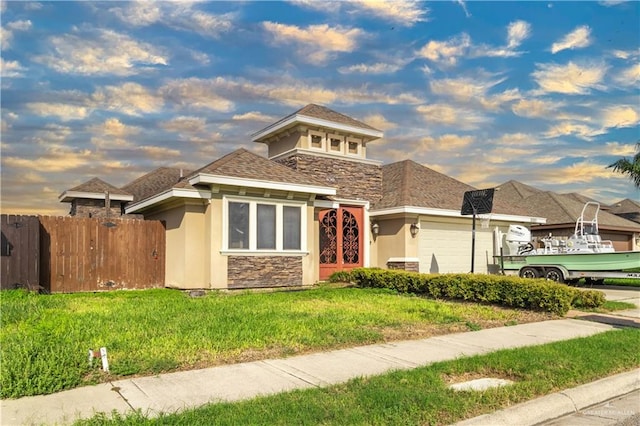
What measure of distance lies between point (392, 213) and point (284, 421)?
14.0 metres

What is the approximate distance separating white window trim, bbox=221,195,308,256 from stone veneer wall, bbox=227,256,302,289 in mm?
160

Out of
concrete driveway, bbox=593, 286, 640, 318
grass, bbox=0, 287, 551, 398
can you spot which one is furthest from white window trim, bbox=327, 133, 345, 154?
concrete driveway, bbox=593, 286, 640, 318

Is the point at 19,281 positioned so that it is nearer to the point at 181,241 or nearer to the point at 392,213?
the point at 181,241

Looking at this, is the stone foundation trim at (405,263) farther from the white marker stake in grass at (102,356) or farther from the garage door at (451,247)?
the white marker stake in grass at (102,356)

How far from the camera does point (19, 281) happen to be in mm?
12125

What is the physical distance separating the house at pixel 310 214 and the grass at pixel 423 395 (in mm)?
8806

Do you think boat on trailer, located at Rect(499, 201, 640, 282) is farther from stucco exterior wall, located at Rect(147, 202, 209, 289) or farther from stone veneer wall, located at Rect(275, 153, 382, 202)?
stucco exterior wall, located at Rect(147, 202, 209, 289)

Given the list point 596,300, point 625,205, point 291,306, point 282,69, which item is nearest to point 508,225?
point 596,300

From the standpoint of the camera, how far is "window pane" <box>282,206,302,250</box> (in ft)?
49.6

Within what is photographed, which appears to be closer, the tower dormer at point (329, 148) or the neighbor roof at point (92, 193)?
the tower dormer at point (329, 148)

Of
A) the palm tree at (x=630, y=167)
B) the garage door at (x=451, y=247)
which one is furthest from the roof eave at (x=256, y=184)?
the palm tree at (x=630, y=167)

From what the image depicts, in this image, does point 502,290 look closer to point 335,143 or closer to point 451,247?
point 451,247

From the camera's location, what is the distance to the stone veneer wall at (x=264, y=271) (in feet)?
46.0

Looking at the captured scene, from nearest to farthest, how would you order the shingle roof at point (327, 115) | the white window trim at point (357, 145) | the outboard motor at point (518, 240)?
the shingle roof at point (327, 115) → the white window trim at point (357, 145) → the outboard motor at point (518, 240)
